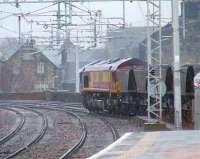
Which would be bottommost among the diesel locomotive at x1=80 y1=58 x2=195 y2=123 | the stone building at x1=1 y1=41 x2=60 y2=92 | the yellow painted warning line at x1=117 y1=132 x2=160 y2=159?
the yellow painted warning line at x1=117 y1=132 x2=160 y2=159

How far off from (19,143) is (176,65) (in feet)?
21.5

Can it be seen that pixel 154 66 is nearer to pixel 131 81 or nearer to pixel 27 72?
pixel 131 81

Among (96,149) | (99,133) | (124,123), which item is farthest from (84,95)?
(96,149)

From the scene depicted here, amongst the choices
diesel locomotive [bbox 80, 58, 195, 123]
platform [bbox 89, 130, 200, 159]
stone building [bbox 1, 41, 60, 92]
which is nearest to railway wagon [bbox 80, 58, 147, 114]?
diesel locomotive [bbox 80, 58, 195, 123]

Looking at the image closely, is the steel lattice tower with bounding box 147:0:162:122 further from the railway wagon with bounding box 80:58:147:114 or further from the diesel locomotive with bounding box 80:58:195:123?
the railway wagon with bounding box 80:58:147:114

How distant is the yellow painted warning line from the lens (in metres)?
11.9

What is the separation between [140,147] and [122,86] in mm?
23423

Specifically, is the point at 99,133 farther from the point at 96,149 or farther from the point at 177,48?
the point at 96,149

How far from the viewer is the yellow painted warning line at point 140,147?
11.9 meters

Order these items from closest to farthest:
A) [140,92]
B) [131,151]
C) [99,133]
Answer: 1. [131,151]
2. [99,133]
3. [140,92]

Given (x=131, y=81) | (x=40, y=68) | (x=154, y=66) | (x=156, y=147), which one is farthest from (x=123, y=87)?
(x=40, y=68)

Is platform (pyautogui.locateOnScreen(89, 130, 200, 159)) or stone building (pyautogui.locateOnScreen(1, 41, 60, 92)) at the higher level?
stone building (pyautogui.locateOnScreen(1, 41, 60, 92))

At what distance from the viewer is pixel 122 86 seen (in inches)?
1441

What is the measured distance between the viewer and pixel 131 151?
1266 cm
